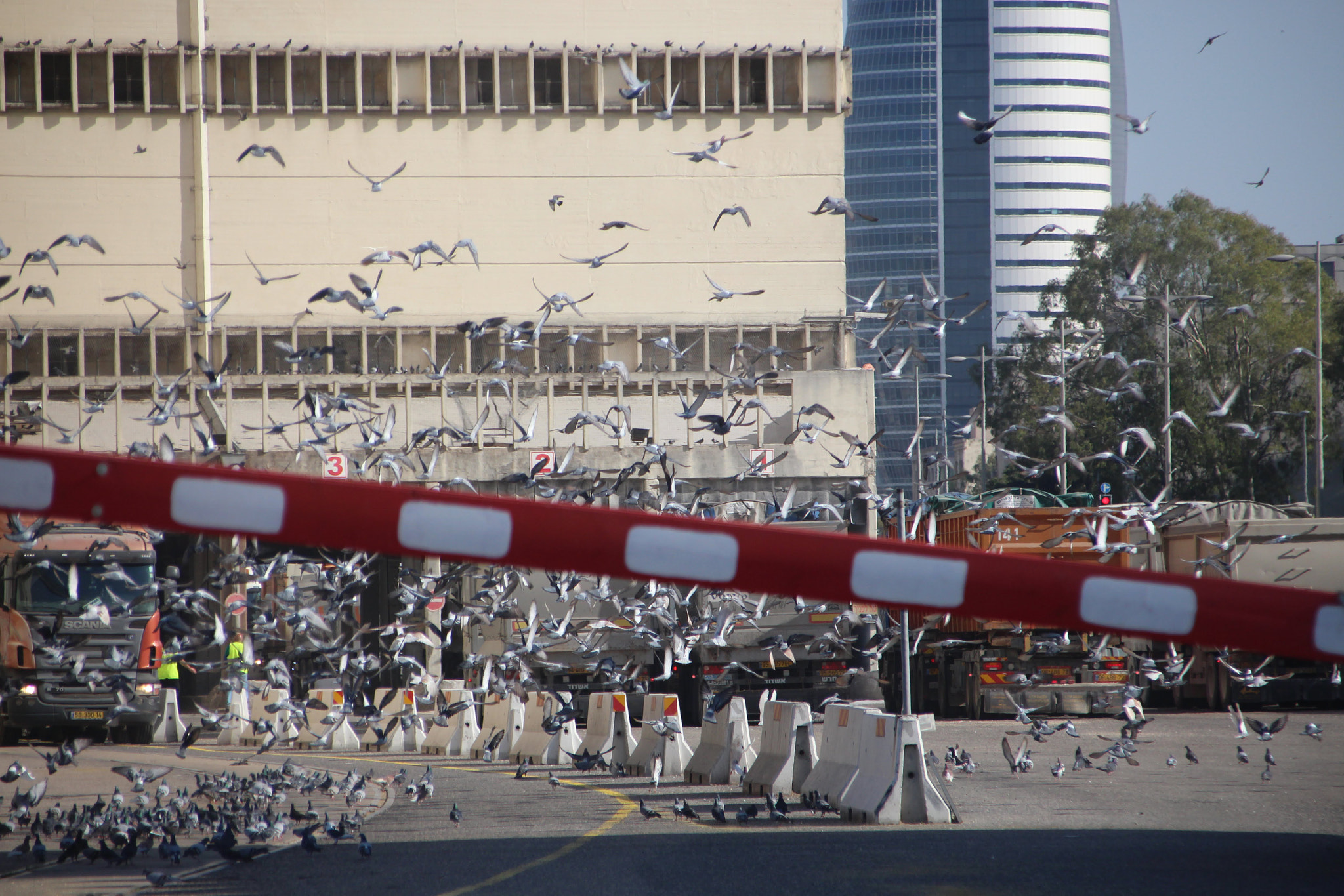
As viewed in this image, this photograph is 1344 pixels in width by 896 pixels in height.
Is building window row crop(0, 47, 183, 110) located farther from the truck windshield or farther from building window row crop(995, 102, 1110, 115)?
building window row crop(995, 102, 1110, 115)

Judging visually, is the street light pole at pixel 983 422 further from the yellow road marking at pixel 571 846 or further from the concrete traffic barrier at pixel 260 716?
the concrete traffic barrier at pixel 260 716

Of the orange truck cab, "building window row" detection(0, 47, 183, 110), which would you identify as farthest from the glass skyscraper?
the orange truck cab

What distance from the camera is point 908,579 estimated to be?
Result: 9.42 feet

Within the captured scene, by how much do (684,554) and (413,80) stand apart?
170ft

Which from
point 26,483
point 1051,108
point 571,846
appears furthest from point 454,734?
point 1051,108

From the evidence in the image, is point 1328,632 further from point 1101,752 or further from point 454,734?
point 454,734

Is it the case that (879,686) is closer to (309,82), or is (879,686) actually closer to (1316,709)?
(1316,709)

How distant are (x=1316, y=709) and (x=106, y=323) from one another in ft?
132

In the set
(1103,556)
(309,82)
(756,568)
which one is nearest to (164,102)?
(309,82)

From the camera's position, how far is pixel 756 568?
282 centimetres

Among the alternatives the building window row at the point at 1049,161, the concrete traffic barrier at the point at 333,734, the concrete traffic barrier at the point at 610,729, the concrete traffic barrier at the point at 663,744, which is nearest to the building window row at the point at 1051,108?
the building window row at the point at 1049,161

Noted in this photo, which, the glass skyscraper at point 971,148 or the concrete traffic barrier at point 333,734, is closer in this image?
the concrete traffic barrier at point 333,734

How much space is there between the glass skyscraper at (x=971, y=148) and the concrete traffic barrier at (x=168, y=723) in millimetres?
161911

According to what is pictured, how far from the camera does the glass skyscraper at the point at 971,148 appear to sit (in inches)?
7347
